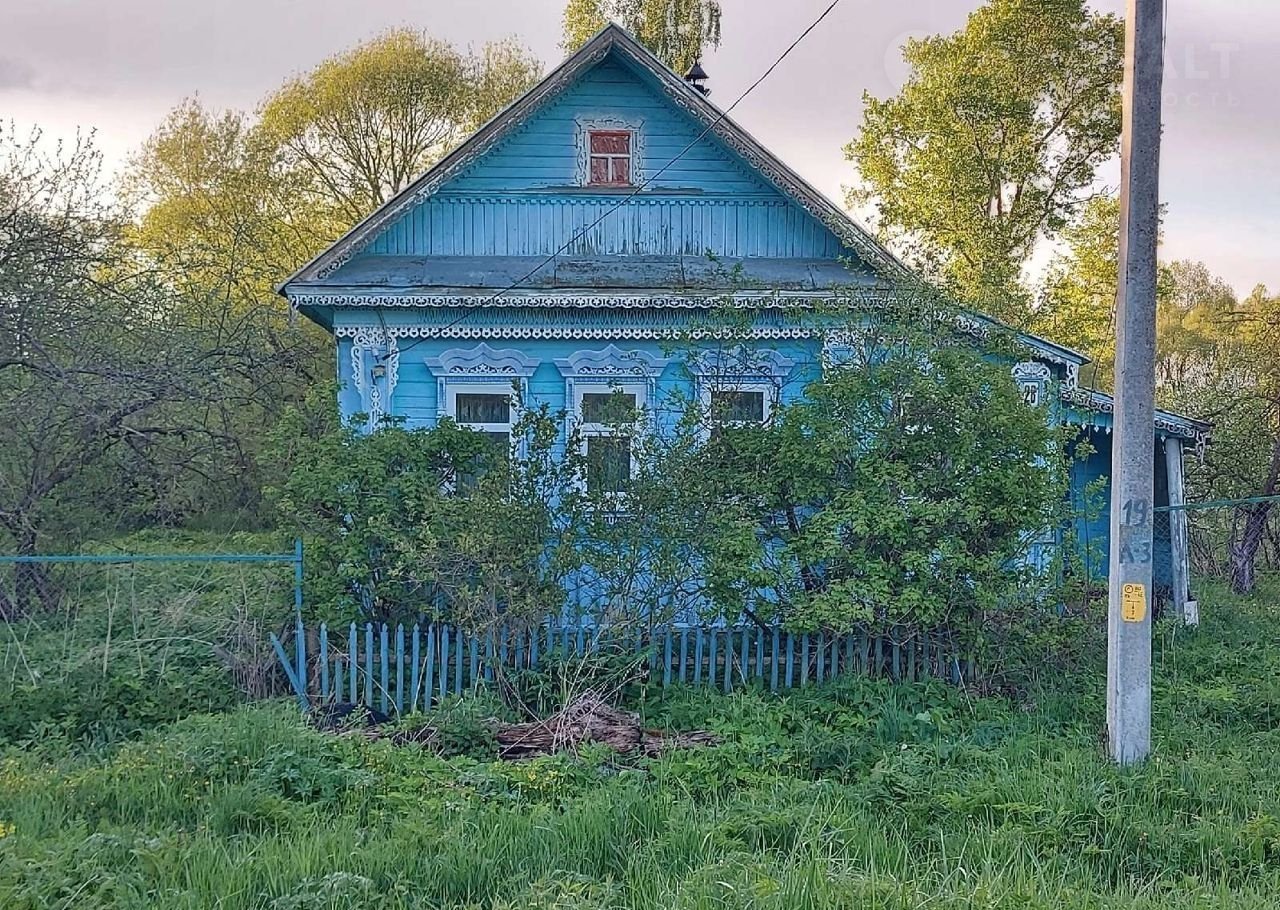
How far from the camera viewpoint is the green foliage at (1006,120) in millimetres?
23250

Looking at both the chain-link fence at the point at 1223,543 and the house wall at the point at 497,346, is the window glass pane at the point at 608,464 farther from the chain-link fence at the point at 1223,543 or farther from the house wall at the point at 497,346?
the chain-link fence at the point at 1223,543

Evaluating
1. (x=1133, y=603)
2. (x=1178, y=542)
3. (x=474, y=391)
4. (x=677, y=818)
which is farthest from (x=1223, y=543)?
(x=677, y=818)

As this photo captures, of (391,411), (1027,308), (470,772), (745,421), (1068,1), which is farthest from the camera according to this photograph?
(1068,1)

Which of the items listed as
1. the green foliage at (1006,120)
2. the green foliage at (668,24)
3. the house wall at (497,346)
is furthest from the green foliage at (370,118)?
the house wall at (497,346)

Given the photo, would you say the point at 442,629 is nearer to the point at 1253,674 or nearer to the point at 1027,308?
the point at 1027,308

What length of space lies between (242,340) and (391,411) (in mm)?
2078

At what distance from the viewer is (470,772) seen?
5785mm

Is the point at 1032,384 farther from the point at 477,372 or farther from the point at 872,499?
the point at 477,372

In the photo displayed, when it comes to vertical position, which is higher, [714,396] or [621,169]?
[621,169]

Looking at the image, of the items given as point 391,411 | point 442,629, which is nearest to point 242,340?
point 391,411

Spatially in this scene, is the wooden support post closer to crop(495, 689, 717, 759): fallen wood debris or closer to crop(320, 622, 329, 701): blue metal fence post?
crop(495, 689, 717, 759): fallen wood debris

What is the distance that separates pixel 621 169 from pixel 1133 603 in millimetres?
8082

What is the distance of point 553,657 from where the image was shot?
7492 mm

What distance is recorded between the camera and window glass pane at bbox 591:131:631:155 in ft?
38.9
